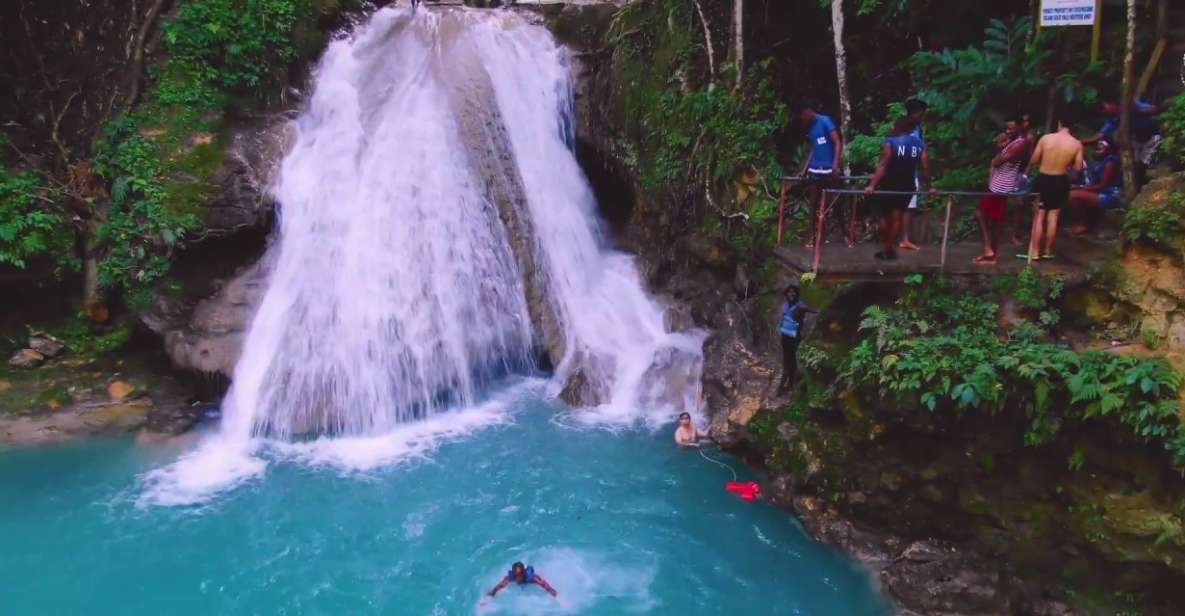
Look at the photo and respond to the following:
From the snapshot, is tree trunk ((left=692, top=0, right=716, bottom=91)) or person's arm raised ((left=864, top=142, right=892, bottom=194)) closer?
person's arm raised ((left=864, top=142, right=892, bottom=194))

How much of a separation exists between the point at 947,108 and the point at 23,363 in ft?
44.0

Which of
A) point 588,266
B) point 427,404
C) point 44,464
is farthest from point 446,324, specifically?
point 44,464

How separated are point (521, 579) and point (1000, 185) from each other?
639 cm

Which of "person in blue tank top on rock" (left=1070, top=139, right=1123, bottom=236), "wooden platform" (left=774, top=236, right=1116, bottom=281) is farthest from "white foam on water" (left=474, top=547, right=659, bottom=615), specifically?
"person in blue tank top on rock" (left=1070, top=139, right=1123, bottom=236)

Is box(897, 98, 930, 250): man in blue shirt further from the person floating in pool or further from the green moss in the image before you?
the green moss

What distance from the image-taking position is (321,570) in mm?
8117

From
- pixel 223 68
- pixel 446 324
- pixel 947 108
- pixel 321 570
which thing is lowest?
pixel 321 570

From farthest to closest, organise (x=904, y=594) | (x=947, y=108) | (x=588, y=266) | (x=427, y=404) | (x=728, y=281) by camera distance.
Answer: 1. (x=588, y=266)
2. (x=728, y=281)
3. (x=427, y=404)
4. (x=947, y=108)
5. (x=904, y=594)

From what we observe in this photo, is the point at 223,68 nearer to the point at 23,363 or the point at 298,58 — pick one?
the point at 298,58

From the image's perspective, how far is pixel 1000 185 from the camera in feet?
26.9

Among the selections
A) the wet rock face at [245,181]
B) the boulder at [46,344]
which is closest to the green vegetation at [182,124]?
the wet rock face at [245,181]

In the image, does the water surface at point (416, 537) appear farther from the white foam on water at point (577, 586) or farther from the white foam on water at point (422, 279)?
the white foam on water at point (422, 279)

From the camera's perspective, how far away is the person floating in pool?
25.0 feet

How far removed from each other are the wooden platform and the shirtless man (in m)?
0.23
